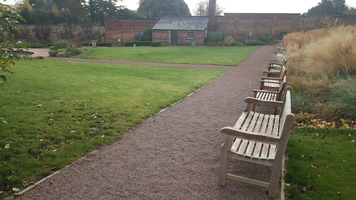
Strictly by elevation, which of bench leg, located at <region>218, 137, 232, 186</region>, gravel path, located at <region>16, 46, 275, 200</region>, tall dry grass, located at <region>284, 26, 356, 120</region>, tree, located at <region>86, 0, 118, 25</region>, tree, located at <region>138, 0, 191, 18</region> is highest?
tree, located at <region>138, 0, 191, 18</region>

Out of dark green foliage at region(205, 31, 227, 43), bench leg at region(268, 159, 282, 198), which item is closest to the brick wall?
dark green foliage at region(205, 31, 227, 43)

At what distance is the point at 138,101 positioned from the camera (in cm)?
741

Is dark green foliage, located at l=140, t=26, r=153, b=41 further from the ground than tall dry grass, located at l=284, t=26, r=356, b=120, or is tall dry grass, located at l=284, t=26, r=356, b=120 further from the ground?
dark green foliage, located at l=140, t=26, r=153, b=41

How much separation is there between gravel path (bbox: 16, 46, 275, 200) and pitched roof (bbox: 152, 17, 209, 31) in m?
36.2

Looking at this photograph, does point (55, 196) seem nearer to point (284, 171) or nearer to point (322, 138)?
point (284, 171)

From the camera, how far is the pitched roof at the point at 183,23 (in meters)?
40.7

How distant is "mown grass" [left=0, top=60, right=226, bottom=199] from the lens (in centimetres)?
382

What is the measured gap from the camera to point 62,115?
595 cm

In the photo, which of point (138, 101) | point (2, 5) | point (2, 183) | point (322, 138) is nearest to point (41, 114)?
point (138, 101)

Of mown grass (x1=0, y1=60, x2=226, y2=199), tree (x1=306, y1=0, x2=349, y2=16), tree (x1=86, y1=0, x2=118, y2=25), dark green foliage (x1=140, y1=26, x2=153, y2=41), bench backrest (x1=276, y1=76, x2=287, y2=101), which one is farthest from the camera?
tree (x1=86, y1=0, x2=118, y2=25)

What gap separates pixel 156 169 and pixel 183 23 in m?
40.8

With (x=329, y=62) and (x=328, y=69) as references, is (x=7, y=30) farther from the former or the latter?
(x=329, y=62)

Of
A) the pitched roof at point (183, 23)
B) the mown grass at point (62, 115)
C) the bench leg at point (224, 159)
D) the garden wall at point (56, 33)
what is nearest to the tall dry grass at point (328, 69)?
the mown grass at point (62, 115)

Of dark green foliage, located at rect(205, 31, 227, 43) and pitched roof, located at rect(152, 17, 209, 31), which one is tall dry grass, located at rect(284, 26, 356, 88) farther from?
pitched roof, located at rect(152, 17, 209, 31)
